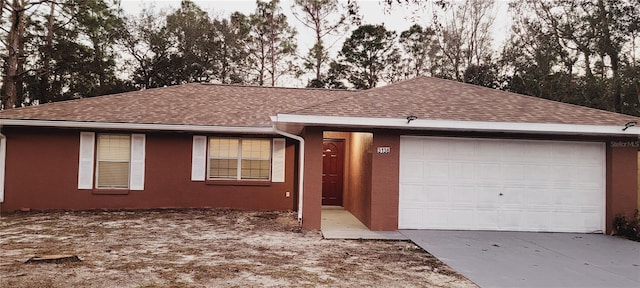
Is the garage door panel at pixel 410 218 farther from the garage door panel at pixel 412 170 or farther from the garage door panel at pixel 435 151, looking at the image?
the garage door panel at pixel 435 151

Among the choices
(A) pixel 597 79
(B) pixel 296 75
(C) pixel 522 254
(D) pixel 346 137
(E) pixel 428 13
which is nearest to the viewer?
(E) pixel 428 13

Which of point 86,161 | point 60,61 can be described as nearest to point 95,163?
point 86,161

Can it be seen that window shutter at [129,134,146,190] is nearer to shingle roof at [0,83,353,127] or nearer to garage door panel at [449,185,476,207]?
shingle roof at [0,83,353,127]

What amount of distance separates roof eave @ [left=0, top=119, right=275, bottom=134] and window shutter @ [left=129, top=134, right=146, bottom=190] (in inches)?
22.4

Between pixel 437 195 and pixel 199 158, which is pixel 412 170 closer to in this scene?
pixel 437 195

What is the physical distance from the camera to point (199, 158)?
40.8 feet

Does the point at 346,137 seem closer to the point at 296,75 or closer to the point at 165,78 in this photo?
the point at 296,75

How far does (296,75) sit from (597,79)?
16.6 metres

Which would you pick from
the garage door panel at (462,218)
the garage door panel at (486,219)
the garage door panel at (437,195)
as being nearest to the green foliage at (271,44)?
the garage door panel at (437,195)

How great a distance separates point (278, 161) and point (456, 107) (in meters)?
5.20

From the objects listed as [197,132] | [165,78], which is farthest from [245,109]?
[165,78]

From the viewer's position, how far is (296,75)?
28.1 meters

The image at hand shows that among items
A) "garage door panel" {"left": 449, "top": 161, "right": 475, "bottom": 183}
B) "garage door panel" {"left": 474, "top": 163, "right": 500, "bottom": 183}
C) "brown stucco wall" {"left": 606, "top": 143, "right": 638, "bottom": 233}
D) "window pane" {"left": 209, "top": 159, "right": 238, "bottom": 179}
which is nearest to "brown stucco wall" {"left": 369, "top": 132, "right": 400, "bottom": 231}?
"garage door panel" {"left": 449, "top": 161, "right": 475, "bottom": 183}

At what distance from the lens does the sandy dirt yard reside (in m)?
5.45
